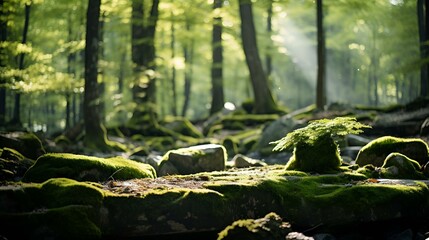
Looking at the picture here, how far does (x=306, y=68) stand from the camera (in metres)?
48.0

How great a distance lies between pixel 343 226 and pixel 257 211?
110cm

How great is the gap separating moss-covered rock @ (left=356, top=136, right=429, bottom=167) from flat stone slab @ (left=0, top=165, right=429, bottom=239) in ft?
5.60

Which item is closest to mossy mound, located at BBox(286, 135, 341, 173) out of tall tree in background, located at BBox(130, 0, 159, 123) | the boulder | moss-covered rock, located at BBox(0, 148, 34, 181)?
the boulder

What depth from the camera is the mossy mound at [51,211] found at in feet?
14.9

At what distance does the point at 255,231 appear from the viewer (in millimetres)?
4598

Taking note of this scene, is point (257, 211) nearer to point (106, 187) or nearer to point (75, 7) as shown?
point (106, 187)

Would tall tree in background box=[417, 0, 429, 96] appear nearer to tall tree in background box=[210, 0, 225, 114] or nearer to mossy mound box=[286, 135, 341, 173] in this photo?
mossy mound box=[286, 135, 341, 173]

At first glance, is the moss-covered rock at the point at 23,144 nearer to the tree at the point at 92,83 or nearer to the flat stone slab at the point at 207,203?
the tree at the point at 92,83

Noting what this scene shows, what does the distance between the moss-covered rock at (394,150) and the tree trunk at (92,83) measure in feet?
30.0

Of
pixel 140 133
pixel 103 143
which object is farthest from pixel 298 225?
pixel 140 133

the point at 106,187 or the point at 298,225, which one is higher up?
the point at 106,187

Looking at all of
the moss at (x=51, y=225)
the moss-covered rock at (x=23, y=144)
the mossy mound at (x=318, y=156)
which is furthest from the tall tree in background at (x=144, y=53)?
the moss at (x=51, y=225)

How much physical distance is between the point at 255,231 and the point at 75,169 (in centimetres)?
302

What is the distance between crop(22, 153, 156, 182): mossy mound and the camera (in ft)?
20.5
